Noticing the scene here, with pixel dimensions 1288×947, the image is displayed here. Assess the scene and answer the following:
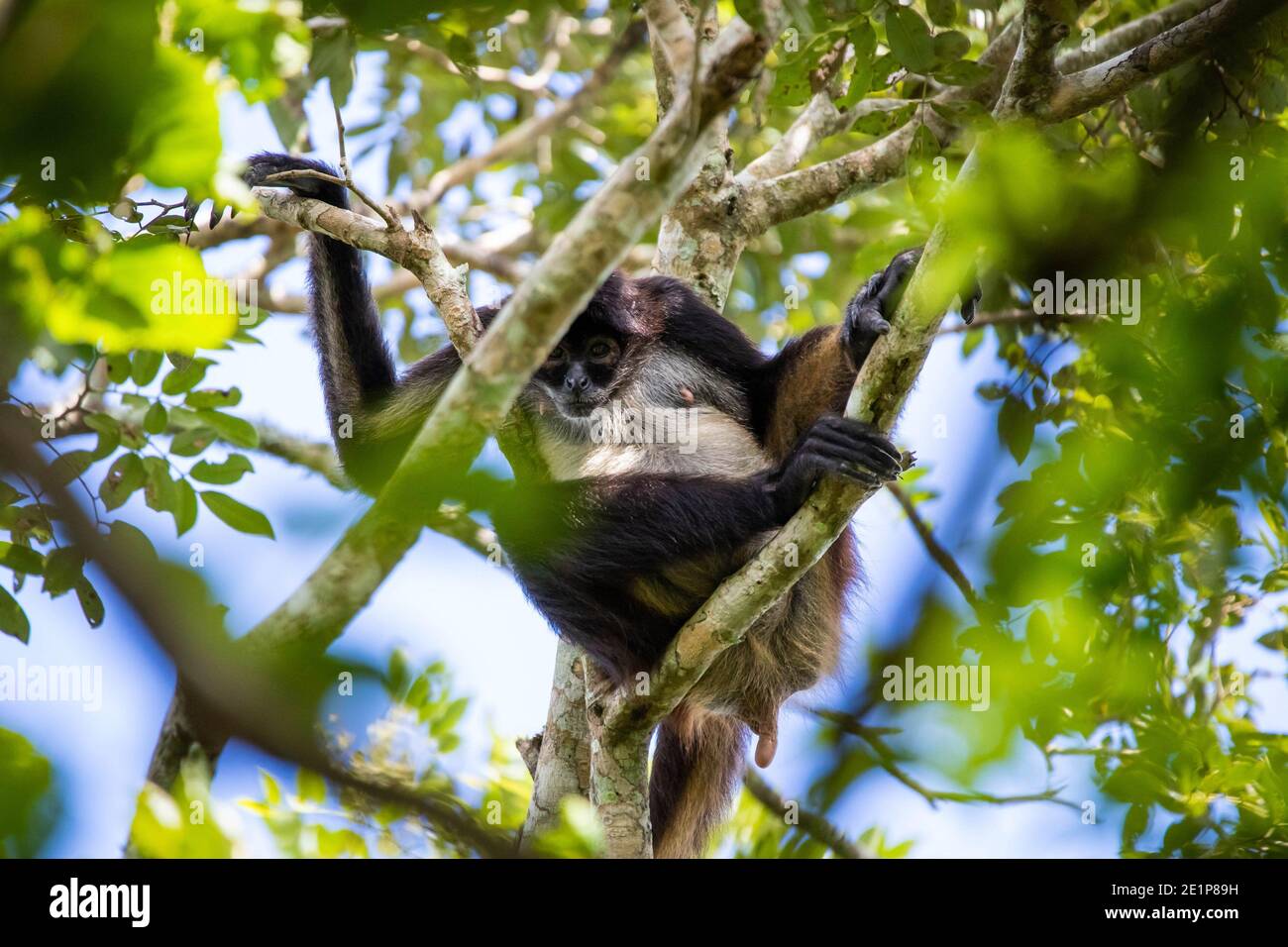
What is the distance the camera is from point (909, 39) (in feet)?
15.8

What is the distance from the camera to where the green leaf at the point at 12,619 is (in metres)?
4.57

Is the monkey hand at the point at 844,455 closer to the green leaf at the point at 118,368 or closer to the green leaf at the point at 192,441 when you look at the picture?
the green leaf at the point at 192,441

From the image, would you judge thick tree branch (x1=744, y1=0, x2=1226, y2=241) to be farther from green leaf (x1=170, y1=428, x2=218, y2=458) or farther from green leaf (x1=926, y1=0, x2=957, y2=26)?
green leaf (x1=170, y1=428, x2=218, y2=458)

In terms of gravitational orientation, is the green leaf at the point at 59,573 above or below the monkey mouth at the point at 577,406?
below

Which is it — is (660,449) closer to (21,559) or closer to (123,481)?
(123,481)

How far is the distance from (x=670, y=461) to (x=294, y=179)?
2.30 m

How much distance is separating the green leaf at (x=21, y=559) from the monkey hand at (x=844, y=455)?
3.11 meters

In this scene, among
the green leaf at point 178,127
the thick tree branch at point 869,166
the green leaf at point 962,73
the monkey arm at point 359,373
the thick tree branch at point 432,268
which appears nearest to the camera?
the green leaf at point 178,127

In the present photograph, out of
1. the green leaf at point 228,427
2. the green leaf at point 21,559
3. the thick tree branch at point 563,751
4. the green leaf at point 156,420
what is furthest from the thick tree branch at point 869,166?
the green leaf at point 21,559

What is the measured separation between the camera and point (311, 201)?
16.7ft

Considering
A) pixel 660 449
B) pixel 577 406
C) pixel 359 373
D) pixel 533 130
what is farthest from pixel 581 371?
pixel 533 130

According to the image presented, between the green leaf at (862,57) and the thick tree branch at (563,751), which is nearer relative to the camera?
the green leaf at (862,57)
